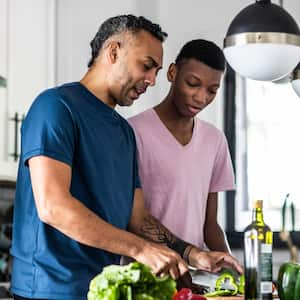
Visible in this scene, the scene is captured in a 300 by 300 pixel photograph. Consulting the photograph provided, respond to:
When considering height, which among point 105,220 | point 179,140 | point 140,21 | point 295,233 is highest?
point 140,21

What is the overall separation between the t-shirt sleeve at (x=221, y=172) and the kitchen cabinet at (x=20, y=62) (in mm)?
1266

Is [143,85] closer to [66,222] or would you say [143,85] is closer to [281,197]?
[66,222]

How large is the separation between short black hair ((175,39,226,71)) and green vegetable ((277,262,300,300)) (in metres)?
0.84

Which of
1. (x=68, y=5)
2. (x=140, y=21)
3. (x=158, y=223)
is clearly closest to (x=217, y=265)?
(x=158, y=223)

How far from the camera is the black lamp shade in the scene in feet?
8.55

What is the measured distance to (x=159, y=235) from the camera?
2.73 meters

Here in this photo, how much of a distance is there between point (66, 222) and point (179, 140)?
2.82ft

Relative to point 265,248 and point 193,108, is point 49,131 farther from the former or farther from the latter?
point 193,108

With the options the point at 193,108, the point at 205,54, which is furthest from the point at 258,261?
the point at 205,54

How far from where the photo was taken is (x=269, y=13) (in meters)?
2.63

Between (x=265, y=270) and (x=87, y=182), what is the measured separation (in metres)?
0.56

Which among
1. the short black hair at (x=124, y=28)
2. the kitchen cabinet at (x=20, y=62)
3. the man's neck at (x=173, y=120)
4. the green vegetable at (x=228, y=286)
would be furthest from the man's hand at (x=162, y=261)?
the kitchen cabinet at (x=20, y=62)

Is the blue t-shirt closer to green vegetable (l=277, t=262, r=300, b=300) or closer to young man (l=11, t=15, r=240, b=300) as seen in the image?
young man (l=11, t=15, r=240, b=300)

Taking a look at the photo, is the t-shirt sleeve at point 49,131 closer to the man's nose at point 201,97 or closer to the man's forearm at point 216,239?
the man's nose at point 201,97
